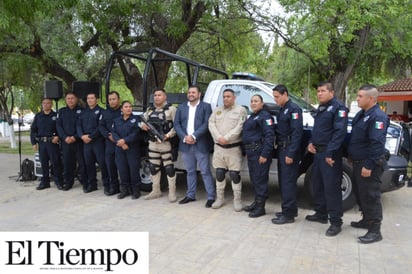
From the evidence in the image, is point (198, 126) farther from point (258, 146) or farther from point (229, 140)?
point (258, 146)

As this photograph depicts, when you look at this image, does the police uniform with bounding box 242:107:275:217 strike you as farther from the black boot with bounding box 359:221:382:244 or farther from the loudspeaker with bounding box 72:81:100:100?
the loudspeaker with bounding box 72:81:100:100

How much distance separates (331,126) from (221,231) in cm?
181

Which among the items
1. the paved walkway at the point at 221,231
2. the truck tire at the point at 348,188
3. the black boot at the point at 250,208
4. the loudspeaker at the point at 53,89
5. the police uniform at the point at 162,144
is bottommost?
the paved walkway at the point at 221,231

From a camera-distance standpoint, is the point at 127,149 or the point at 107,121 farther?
the point at 107,121

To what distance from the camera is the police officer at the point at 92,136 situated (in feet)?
22.3

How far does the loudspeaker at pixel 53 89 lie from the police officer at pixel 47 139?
689 mm

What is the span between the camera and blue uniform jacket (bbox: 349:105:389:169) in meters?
4.23

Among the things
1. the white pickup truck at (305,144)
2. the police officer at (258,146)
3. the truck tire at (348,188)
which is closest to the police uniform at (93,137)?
the white pickup truck at (305,144)

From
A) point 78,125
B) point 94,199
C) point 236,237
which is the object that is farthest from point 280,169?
point 78,125

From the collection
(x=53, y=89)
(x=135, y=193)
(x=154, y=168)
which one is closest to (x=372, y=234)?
(x=154, y=168)

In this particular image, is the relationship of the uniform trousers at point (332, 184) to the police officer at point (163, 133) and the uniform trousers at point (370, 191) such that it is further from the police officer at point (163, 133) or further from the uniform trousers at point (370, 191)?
the police officer at point (163, 133)

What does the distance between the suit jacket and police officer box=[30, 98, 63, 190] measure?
101 inches

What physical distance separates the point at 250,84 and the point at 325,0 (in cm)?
307

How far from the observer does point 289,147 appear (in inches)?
199
